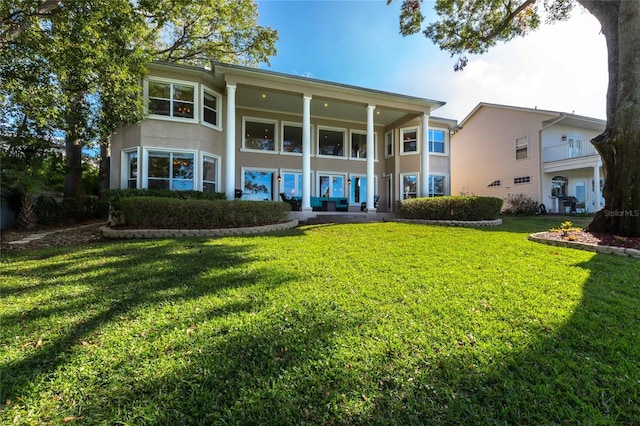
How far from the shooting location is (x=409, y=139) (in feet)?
54.5

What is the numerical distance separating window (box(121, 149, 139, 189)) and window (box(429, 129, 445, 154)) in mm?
14877

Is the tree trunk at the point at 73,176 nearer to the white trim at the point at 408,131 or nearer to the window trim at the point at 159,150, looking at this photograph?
the window trim at the point at 159,150

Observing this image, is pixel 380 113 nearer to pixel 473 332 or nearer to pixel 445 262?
pixel 445 262

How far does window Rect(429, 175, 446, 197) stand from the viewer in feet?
55.9

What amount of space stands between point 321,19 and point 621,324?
50.0 ft

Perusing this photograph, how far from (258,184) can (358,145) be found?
6271 mm

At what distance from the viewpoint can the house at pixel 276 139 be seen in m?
11.3

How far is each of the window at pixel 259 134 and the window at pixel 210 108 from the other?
2092mm

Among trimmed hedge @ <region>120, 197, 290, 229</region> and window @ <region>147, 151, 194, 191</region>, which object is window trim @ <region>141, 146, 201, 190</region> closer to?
window @ <region>147, 151, 194, 191</region>

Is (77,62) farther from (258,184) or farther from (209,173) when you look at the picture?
(258,184)

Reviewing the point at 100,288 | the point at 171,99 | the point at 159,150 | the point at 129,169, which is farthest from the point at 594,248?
the point at 129,169

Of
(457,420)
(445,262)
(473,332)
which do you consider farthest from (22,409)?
(445,262)

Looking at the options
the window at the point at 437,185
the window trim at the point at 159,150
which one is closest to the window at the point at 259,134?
the window trim at the point at 159,150

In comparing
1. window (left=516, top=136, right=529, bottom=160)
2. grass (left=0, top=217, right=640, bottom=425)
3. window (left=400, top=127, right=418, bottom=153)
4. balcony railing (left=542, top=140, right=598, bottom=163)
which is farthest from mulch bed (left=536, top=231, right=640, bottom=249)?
window (left=516, top=136, right=529, bottom=160)
